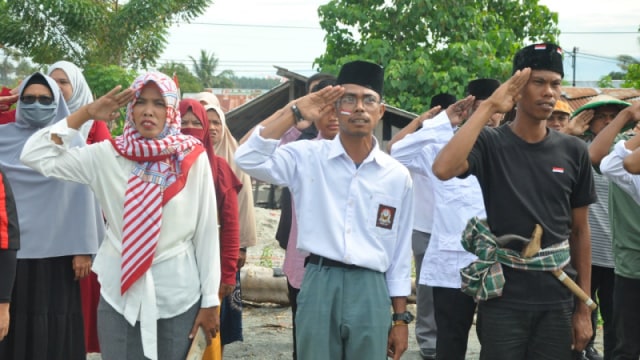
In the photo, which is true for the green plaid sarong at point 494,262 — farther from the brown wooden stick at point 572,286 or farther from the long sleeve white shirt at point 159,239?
the long sleeve white shirt at point 159,239

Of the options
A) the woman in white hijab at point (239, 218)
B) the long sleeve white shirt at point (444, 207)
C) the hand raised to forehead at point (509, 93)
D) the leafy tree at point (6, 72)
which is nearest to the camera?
the hand raised to forehead at point (509, 93)

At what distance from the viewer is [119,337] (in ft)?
14.6

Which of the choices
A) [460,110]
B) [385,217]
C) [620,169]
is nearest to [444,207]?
[460,110]

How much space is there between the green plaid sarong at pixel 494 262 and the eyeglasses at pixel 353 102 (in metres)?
0.86

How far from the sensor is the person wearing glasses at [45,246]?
5.58 metres

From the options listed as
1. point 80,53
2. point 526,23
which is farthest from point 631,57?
point 80,53

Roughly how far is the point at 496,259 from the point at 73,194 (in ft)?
9.23

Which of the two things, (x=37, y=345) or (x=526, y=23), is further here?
(x=526, y=23)

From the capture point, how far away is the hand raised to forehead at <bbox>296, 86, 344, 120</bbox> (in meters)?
4.60

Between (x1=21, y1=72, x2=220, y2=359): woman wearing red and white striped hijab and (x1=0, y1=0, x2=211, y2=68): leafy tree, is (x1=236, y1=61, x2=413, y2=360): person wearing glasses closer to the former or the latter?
(x1=21, y1=72, x2=220, y2=359): woman wearing red and white striped hijab

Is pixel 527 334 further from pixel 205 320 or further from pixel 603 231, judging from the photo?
pixel 603 231

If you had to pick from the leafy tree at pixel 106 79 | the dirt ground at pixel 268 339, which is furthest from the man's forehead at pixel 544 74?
the leafy tree at pixel 106 79

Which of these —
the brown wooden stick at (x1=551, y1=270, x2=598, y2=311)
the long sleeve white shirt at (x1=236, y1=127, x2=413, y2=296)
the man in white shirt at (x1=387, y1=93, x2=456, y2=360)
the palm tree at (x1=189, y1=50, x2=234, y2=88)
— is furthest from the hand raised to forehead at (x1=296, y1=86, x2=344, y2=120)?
the palm tree at (x1=189, y1=50, x2=234, y2=88)

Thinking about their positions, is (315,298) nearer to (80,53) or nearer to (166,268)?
(166,268)
